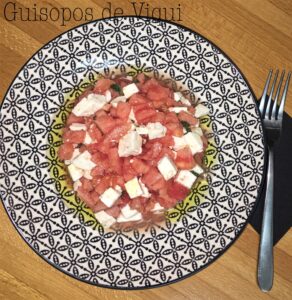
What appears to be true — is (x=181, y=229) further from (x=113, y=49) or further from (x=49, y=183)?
(x=113, y=49)

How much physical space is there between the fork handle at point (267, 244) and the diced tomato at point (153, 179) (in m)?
0.39

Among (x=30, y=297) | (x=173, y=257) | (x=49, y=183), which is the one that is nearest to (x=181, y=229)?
(x=173, y=257)

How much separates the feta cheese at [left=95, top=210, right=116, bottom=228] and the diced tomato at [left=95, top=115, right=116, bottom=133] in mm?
289

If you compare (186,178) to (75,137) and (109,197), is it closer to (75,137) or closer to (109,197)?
(109,197)

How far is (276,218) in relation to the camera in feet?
5.08

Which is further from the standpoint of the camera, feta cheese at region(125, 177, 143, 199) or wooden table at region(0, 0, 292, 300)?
wooden table at region(0, 0, 292, 300)

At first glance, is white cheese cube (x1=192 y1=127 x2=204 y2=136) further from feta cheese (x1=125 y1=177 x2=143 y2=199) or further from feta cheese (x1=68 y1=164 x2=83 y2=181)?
feta cheese (x1=68 y1=164 x2=83 y2=181)

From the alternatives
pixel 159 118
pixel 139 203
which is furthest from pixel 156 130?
pixel 139 203

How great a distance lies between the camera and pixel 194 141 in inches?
57.0

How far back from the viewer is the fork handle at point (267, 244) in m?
1.49

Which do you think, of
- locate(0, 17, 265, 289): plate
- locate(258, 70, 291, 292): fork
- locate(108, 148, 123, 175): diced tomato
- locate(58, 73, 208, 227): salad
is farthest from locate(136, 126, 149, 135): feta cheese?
locate(258, 70, 291, 292): fork

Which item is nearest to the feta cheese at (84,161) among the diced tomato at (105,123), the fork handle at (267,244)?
the diced tomato at (105,123)

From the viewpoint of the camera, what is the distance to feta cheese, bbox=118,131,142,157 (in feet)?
4.65

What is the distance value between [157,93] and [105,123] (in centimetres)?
21
